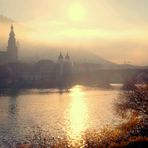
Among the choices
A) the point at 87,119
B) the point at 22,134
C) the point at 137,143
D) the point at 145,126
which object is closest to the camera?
the point at 137,143

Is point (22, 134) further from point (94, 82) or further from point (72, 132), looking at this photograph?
point (94, 82)

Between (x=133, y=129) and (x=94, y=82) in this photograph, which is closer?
(x=133, y=129)

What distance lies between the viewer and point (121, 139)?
30.2 metres

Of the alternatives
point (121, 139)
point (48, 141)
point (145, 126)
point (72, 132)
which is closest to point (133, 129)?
point (145, 126)

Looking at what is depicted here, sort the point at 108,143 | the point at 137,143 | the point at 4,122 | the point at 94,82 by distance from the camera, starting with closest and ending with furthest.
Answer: the point at 137,143, the point at 108,143, the point at 4,122, the point at 94,82

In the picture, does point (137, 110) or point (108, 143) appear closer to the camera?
point (108, 143)

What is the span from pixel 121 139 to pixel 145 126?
346 cm

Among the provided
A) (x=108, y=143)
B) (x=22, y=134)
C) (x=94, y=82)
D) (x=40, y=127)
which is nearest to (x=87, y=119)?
(x=40, y=127)

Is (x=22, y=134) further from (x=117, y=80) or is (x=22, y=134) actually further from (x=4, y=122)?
(x=117, y=80)

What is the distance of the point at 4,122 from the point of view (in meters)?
57.8

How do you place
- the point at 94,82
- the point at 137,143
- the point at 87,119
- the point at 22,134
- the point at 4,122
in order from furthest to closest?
the point at 94,82, the point at 87,119, the point at 4,122, the point at 22,134, the point at 137,143

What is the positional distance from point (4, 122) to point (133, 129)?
98.0ft

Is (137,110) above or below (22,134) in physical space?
above

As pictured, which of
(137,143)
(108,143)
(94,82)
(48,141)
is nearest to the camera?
(137,143)
